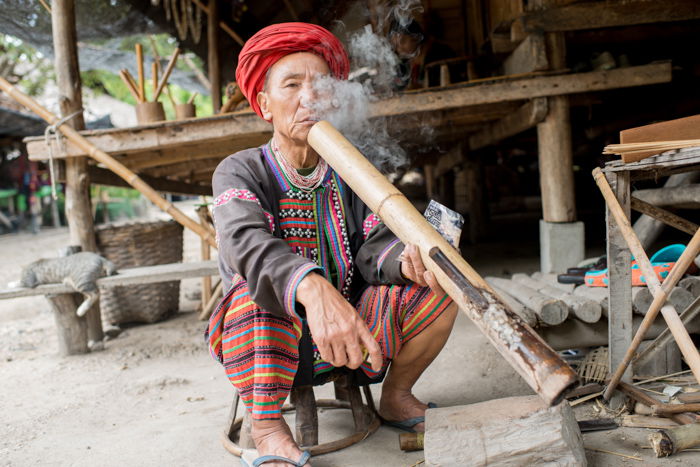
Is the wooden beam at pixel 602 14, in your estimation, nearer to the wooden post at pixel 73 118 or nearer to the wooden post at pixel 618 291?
the wooden post at pixel 618 291

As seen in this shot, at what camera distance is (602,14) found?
409 centimetres

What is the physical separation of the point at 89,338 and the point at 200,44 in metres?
4.34

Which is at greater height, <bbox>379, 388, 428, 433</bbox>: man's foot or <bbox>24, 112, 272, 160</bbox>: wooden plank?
<bbox>24, 112, 272, 160</bbox>: wooden plank

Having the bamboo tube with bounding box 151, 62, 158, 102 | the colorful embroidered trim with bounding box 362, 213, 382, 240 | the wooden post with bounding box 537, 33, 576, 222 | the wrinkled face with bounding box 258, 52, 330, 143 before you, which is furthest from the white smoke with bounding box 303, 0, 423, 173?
the bamboo tube with bounding box 151, 62, 158, 102

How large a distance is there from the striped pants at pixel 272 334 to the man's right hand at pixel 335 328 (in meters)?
0.33

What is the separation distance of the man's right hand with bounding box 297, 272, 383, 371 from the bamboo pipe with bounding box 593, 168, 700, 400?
3.09ft

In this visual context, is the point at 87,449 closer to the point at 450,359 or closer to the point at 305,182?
the point at 305,182

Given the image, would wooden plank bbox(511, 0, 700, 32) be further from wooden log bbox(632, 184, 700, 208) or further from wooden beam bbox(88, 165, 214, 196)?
wooden beam bbox(88, 165, 214, 196)

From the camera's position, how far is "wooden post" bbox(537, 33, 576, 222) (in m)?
4.16

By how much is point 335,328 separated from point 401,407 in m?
0.87

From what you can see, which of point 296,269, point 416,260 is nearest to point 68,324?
point 296,269

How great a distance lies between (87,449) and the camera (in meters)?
2.35

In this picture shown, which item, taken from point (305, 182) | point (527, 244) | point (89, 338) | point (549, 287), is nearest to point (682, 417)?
point (549, 287)

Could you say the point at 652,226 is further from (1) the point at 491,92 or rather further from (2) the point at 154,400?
(2) the point at 154,400
